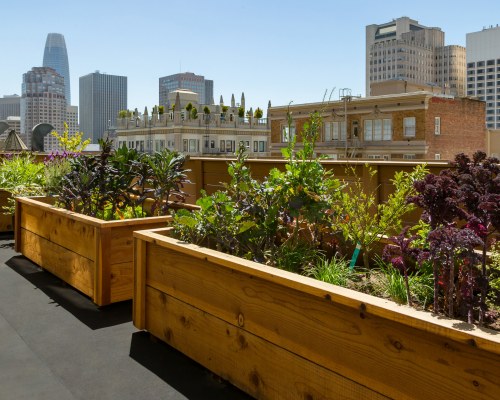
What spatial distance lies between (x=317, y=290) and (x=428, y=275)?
2.53ft

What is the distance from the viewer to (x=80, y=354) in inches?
139

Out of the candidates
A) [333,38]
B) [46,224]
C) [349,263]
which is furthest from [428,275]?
[333,38]

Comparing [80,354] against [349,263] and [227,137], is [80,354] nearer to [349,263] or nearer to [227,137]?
[349,263]

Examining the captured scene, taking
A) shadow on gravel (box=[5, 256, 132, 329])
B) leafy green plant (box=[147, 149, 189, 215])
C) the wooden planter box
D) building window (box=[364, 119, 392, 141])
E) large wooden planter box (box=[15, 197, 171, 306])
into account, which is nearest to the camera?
shadow on gravel (box=[5, 256, 132, 329])

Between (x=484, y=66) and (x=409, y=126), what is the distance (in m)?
149

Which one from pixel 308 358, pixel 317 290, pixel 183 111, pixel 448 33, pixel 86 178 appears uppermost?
pixel 448 33

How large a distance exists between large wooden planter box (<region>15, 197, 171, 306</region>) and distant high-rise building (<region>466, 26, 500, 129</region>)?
181627 mm

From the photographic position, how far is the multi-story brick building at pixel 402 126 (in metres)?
38.8

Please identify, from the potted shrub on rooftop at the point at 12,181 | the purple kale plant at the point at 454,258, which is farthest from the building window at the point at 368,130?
the purple kale plant at the point at 454,258

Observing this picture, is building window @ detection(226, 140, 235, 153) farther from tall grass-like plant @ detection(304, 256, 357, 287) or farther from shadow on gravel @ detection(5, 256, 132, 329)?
tall grass-like plant @ detection(304, 256, 357, 287)

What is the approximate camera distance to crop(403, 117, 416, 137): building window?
128 ft

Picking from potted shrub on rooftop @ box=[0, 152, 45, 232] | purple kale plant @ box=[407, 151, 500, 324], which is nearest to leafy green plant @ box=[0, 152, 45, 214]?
potted shrub on rooftop @ box=[0, 152, 45, 232]

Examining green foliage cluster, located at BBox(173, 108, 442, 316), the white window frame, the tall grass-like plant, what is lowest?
the tall grass-like plant

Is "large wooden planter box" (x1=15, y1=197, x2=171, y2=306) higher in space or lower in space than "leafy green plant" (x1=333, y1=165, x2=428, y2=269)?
lower
